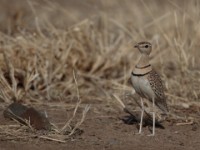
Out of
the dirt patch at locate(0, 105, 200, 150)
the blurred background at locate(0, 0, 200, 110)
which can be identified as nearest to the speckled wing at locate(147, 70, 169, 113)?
the dirt patch at locate(0, 105, 200, 150)

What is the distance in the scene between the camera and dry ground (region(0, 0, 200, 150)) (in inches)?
206

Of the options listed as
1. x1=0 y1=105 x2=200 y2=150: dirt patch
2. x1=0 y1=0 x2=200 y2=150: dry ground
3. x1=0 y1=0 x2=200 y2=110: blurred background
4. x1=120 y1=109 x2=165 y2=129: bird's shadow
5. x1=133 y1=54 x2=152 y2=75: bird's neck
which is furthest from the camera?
x1=0 y1=0 x2=200 y2=110: blurred background

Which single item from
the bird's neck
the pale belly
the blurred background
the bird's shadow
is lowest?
the bird's shadow

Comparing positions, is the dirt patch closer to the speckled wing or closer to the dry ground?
the dry ground

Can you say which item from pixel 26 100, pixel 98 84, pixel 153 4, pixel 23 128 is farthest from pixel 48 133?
pixel 153 4

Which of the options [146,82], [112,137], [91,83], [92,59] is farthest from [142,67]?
[92,59]

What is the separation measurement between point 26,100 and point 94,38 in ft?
4.90

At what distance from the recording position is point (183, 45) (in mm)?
7090

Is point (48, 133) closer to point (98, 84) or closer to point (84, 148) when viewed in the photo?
point (84, 148)

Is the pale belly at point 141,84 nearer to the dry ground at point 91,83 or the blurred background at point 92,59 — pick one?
the dry ground at point 91,83

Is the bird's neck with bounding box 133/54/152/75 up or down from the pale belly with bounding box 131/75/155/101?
up

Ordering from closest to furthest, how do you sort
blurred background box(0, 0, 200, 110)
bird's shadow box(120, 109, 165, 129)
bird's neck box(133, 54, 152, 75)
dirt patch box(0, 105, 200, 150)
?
dirt patch box(0, 105, 200, 150), bird's neck box(133, 54, 152, 75), bird's shadow box(120, 109, 165, 129), blurred background box(0, 0, 200, 110)

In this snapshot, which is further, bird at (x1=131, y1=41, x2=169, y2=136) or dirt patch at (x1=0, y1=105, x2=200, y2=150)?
bird at (x1=131, y1=41, x2=169, y2=136)

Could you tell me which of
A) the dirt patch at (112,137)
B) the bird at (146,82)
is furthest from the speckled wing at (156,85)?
the dirt patch at (112,137)
